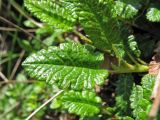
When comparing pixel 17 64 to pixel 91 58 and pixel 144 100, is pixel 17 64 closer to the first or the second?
pixel 91 58

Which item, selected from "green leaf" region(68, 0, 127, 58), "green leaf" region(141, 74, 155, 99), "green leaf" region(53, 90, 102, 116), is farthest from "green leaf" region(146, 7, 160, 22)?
"green leaf" region(53, 90, 102, 116)

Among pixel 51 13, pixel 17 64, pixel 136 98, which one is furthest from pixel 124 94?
pixel 17 64

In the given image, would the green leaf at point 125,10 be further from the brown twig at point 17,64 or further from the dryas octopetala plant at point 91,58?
the brown twig at point 17,64

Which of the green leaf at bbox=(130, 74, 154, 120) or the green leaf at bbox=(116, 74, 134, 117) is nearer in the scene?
the green leaf at bbox=(130, 74, 154, 120)

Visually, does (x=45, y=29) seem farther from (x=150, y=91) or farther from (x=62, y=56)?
(x=150, y=91)

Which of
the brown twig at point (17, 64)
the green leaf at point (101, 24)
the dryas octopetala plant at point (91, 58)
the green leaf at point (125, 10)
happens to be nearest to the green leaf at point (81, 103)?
the dryas octopetala plant at point (91, 58)

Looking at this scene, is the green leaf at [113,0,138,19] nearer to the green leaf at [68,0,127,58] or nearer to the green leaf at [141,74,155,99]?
the green leaf at [68,0,127,58]
